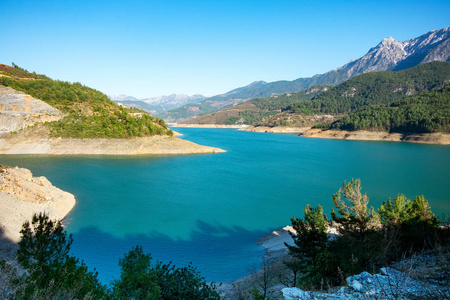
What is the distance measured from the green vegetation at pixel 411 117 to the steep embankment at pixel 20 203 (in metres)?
85.1

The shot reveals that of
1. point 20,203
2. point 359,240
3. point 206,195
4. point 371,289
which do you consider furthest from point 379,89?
point 371,289

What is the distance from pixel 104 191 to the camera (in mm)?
27875

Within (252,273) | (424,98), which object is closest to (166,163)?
(252,273)

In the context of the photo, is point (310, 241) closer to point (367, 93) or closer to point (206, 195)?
point (206, 195)

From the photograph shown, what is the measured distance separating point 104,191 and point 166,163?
686 inches

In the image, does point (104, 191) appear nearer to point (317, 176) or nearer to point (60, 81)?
point (317, 176)

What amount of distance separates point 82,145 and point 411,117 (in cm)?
8813

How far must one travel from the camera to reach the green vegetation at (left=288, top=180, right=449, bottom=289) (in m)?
8.62

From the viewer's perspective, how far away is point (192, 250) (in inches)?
631

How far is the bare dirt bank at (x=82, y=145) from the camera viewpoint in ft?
157

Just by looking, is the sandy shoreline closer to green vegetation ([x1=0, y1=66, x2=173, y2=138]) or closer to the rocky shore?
the rocky shore

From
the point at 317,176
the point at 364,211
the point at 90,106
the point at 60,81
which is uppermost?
the point at 60,81

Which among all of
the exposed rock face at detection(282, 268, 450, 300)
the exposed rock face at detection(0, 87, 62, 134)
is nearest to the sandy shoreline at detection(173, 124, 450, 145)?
the exposed rock face at detection(0, 87, 62, 134)

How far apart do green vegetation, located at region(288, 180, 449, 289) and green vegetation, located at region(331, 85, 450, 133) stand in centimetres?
7674
